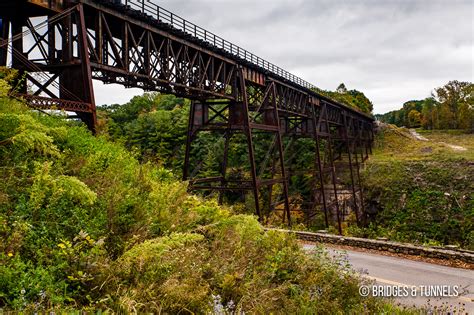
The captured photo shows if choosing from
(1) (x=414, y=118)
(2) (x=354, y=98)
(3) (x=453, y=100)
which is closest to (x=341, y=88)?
(2) (x=354, y=98)

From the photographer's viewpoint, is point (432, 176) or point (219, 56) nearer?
point (219, 56)

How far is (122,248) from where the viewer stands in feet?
16.5

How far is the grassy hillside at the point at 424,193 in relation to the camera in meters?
29.6

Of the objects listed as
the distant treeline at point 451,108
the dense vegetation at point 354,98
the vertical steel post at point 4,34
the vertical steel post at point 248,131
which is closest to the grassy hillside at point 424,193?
the vertical steel post at point 248,131

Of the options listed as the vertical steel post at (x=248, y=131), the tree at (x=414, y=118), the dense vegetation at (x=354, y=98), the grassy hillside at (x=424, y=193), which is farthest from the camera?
the tree at (x=414, y=118)

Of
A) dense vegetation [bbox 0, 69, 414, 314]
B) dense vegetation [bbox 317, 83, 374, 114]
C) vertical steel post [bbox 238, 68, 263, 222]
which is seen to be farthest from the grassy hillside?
dense vegetation [bbox 317, 83, 374, 114]

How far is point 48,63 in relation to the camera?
11.3 metres

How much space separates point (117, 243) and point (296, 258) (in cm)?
361

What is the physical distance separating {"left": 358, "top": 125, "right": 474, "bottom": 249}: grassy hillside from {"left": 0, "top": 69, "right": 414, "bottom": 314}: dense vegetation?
15.9m

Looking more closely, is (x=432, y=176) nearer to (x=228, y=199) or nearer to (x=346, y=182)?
(x=346, y=182)

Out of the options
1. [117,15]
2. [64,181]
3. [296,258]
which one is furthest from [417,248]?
[117,15]

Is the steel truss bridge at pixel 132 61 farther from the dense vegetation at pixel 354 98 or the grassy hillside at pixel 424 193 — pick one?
the dense vegetation at pixel 354 98

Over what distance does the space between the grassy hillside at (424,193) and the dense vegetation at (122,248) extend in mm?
15897

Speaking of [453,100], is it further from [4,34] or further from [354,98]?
[4,34]
